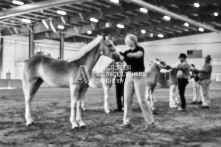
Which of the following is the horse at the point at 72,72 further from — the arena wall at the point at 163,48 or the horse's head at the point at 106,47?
the arena wall at the point at 163,48

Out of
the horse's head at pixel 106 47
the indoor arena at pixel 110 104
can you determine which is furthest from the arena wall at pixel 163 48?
the horse's head at pixel 106 47

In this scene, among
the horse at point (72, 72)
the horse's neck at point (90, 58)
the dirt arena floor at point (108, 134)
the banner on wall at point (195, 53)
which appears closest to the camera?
the dirt arena floor at point (108, 134)

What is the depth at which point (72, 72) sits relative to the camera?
221 inches

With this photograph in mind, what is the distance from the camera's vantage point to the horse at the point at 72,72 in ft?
18.1

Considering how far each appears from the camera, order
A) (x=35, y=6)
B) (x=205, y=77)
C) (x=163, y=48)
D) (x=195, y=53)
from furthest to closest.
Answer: (x=163, y=48)
(x=195, y=53)
(x=35, y=6)
(x=205, y=77)

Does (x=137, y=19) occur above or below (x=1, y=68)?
above

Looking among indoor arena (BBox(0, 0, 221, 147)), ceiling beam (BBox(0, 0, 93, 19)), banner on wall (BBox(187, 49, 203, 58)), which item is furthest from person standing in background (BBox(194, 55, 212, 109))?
banner on wall (BBox(187, 49, 203, 58))

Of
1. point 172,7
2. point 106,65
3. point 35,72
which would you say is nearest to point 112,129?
point 35,72

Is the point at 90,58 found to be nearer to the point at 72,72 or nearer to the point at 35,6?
the point at 72,72

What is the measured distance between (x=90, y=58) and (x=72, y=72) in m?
0.46

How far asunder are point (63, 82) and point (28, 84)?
0.88 m

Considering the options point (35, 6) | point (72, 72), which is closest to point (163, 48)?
point (35, 6)

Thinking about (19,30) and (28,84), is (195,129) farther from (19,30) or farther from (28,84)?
(19,30)

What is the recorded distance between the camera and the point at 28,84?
239 inches
